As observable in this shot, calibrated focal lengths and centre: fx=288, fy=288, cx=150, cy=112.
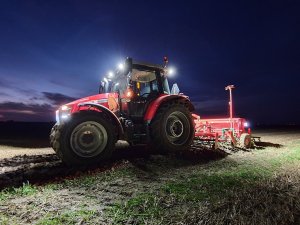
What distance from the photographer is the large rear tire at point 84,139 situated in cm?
616

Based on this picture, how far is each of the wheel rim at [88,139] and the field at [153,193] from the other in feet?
1.40

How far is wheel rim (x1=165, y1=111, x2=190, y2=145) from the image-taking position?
307 inches

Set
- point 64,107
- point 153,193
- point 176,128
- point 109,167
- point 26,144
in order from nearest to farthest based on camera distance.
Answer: point 153,193 → point 109,167 → point 64,107 → point 176,128 → point 26,144

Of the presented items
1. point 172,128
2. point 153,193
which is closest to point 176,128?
point 172,128

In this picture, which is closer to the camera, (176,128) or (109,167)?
(109,167)

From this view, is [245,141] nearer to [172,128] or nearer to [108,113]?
[172,128]

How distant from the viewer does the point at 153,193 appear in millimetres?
4348

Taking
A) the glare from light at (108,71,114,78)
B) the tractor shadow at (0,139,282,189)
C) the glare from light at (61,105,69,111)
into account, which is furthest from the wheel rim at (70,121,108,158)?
the glare from light at (108,71,114,78)

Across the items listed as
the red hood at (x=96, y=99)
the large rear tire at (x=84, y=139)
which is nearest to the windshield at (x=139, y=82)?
the red hood at (x=96, y=99)

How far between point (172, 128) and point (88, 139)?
8.01 feet

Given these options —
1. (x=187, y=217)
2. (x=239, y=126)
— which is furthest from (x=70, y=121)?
(x=239, y=126)

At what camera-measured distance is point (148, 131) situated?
7.38m

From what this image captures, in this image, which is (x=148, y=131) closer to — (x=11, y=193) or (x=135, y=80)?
(x=135, y=80)

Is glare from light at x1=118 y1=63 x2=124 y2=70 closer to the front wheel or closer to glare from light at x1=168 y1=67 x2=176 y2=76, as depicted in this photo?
glare from light at x1=168 y1=67 x2=176 y2=76
